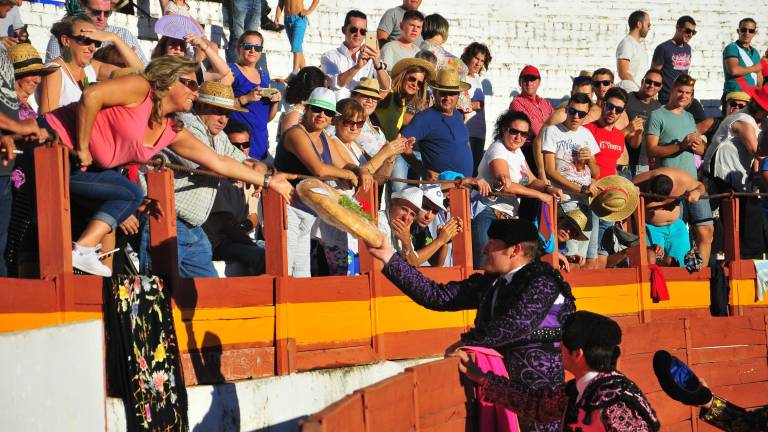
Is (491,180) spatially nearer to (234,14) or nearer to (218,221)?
(218,221)

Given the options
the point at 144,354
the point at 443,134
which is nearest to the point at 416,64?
the point at 443,134

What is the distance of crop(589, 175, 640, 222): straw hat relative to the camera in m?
11.8

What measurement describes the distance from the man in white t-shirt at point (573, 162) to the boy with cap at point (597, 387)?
5.71m

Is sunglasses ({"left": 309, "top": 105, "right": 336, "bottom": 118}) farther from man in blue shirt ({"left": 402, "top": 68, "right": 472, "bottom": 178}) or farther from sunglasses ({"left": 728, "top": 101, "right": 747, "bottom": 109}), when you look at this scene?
sunglasses ({"left": 728, "top": 101, "right": 747, "bottom": 109})

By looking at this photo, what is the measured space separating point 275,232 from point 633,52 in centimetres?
863

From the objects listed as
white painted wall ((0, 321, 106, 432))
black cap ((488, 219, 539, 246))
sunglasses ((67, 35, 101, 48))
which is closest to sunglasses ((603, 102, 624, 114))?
sunglasses ((67, 35, 101, 48))

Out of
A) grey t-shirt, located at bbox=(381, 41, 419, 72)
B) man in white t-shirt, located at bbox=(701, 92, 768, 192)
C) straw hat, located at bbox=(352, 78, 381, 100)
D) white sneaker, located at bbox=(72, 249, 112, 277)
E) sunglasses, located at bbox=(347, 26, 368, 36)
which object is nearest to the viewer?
white sneaker, located at bbox=(72, 249, 112, 277)

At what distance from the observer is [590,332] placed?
→ 5891 millimetres

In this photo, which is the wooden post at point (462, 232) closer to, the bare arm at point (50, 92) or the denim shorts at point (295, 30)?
the bare arm at point (50, 92)

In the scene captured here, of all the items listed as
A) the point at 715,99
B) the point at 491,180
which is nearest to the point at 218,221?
the point at 491,180

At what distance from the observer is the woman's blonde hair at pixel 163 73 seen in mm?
7254

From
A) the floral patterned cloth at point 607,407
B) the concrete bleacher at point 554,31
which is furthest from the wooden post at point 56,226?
the concrete bleacher at point 554,31

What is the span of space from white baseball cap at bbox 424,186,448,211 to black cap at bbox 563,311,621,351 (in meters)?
4.21

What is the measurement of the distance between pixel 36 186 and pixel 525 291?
98.0 inches
